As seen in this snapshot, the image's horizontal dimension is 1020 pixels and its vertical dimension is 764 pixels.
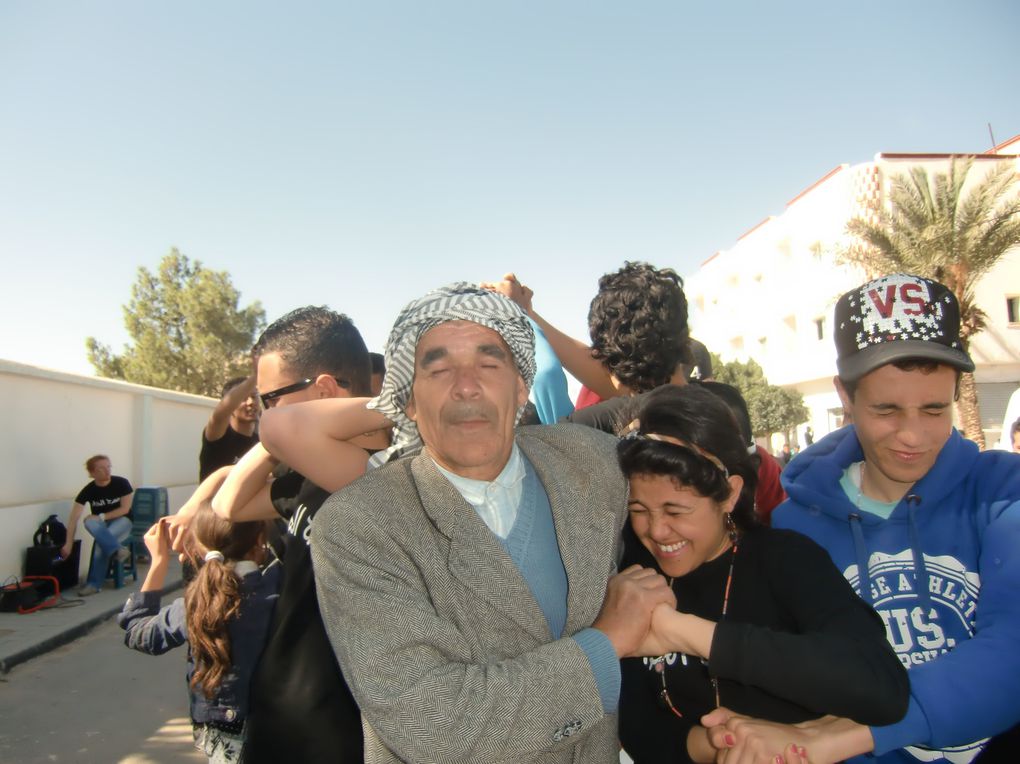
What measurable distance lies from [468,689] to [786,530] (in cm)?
90

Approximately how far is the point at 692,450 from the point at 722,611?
0.38m

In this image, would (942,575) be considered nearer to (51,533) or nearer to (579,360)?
(579,360)

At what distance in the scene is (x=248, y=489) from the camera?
2.14 meters

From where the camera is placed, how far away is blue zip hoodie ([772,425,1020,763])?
4.99ft

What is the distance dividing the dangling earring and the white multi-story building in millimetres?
20990

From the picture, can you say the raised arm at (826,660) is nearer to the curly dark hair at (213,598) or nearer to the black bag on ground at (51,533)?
the curly dark hair at (213,598)

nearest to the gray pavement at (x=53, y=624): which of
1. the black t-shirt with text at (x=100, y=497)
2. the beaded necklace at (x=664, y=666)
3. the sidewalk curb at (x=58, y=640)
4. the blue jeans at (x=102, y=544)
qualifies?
the sidewalk curb at (x=58, y=640)

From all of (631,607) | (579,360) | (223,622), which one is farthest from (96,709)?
(631,607)

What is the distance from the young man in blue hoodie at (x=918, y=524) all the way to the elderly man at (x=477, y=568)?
0.37 meters

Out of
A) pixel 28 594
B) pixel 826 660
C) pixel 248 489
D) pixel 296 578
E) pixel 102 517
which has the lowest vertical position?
pixel 28 594

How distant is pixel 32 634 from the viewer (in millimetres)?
7348

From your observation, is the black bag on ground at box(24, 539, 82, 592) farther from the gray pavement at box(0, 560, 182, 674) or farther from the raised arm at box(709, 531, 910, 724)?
the raised arm at box(709, 531, 910, 724)

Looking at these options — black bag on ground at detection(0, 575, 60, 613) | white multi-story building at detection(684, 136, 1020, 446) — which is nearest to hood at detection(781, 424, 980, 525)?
black bag on ground at detection(0, 575, 60, 613)

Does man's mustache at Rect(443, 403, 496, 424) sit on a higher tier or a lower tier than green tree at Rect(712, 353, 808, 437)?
lower
